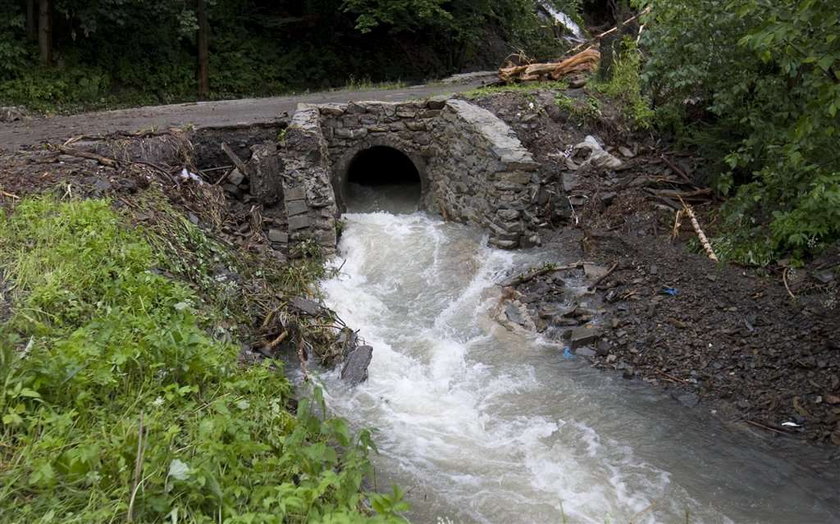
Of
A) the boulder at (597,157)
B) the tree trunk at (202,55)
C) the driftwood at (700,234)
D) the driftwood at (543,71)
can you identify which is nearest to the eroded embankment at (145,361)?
the driftwood at (700,234)

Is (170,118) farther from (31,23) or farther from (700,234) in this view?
(700,234)

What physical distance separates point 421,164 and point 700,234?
4.80 m

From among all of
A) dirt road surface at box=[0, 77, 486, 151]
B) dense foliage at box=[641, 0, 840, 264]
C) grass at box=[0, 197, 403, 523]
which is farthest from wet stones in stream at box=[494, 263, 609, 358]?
dirt road surface at box=[0, 77, 486, 151]

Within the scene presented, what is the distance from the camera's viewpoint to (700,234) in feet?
26.6

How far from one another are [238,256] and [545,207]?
4.48 m

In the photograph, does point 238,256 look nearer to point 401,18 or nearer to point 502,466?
point 502,466

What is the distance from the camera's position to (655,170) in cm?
976

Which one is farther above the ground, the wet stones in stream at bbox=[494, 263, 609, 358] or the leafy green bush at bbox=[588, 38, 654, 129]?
→ the leafy green bush at bbox=[588, 38, 654, 129]

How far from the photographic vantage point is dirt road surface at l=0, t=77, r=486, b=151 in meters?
8.87

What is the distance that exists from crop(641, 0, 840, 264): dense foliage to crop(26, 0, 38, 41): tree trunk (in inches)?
549

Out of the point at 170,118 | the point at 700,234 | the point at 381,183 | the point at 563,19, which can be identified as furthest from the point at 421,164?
the point at 563,19

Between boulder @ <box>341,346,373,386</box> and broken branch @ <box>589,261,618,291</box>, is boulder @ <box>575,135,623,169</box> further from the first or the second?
boulder @ <box>341,346,373,386</box>

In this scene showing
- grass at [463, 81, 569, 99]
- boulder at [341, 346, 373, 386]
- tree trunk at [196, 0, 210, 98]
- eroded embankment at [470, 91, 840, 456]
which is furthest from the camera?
tree trunk at [196, 0, 210, 98]

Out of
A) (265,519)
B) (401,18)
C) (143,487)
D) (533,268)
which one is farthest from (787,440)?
(401,18)
